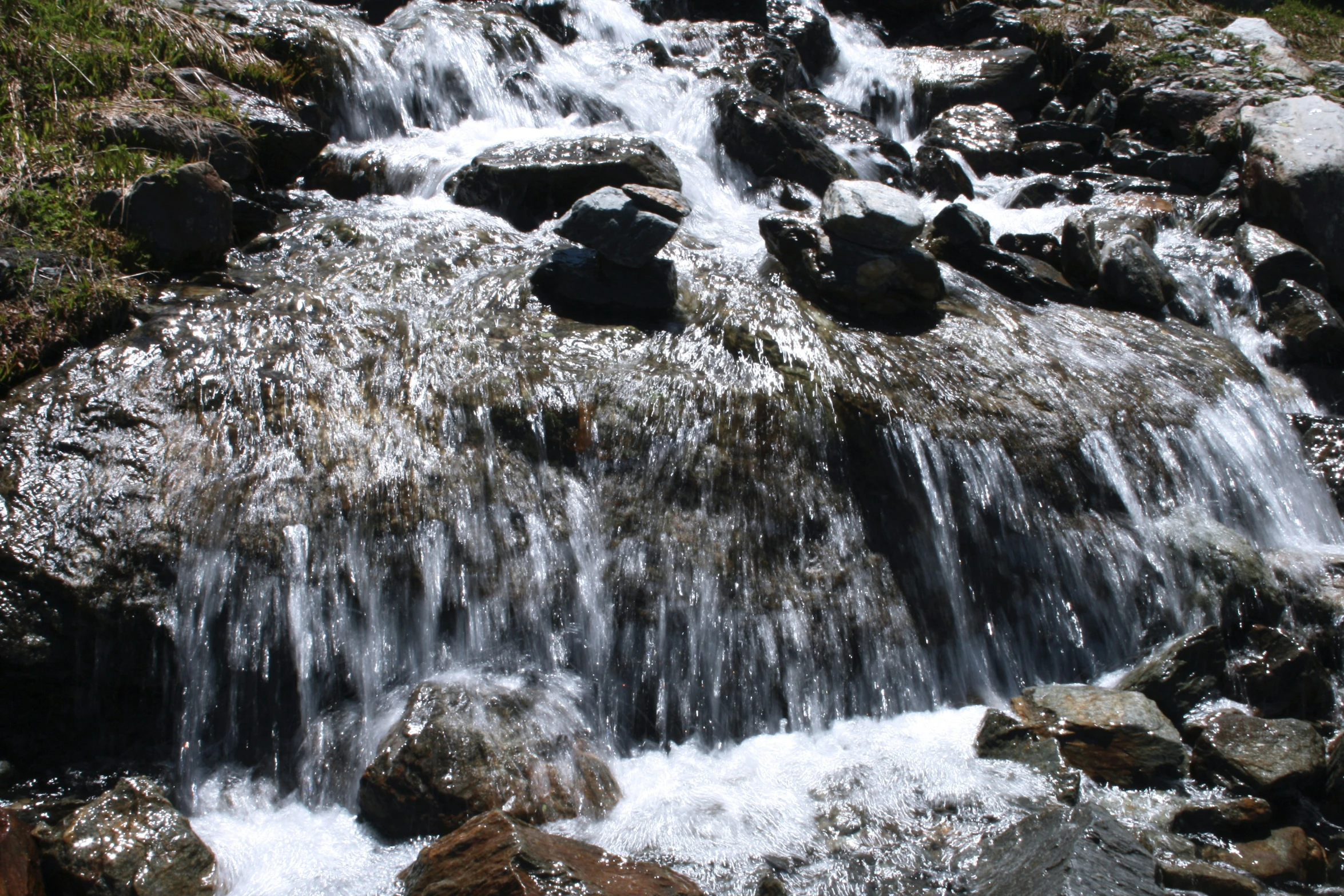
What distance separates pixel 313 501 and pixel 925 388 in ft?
11.9

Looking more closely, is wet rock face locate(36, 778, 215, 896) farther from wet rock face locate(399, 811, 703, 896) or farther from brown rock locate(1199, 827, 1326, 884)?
brown rock locate(1199, 827, 1326, 884)

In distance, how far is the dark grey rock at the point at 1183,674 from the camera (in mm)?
4414

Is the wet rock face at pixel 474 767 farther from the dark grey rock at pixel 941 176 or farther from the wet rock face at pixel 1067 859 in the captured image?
the dark grey rock at pixel 941 176

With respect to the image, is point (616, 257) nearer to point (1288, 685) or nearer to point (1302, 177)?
point (1288, 685)

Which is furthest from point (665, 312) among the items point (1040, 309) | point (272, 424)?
point (1040, 309)

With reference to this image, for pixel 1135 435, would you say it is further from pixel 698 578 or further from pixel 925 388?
pixel 698 578

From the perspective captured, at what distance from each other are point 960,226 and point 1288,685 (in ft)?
13.7

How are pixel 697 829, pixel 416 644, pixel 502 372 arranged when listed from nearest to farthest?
pixel 697 829
pixel 416 644
pixel 502 372

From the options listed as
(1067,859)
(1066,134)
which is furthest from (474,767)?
(1066,134)

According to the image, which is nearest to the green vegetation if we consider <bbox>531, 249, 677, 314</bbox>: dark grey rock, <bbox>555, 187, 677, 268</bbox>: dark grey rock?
<bbox>531, 249, 677, 314</bbox>: dark grey rock

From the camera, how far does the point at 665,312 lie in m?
5.76

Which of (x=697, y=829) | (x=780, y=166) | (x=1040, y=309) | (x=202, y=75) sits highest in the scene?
(x=202, y=75)

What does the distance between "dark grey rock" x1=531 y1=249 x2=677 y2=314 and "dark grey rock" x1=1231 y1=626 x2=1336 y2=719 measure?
395 cm

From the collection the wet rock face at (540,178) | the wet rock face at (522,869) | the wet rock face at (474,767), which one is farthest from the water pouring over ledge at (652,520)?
the wet rock face at (540,178)
